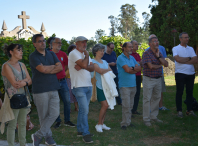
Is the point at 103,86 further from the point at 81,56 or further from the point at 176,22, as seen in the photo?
the point at 176,22

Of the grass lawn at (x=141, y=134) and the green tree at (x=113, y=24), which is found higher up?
the green tree at (x=113, y=24)

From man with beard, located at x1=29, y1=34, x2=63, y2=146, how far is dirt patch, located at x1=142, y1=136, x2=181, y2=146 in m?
1.89

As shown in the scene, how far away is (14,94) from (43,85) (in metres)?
0.51

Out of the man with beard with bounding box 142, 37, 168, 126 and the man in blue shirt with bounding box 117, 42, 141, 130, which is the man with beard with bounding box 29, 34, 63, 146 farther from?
the man with beard with bounding box 142, 37, 168, 126

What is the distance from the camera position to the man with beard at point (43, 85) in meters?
4.21

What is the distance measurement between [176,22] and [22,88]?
72.1 feet

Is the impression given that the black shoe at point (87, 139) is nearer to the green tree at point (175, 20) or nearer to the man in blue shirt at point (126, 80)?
the man in blue shirt at point (126, 80)

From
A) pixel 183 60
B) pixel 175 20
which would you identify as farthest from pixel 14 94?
pixel 175 20

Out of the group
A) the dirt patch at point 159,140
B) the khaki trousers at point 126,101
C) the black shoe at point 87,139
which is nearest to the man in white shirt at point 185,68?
the khaki trousers at point 126,101

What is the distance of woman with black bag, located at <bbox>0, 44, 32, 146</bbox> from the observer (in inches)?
159

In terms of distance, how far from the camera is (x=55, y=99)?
440 centimetres

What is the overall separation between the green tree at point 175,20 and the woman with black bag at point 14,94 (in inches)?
804

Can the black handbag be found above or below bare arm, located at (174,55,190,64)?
below

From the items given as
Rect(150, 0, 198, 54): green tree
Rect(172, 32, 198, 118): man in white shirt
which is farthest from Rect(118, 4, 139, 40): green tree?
Rect(172, 32, 198, 118): man in white shirt
